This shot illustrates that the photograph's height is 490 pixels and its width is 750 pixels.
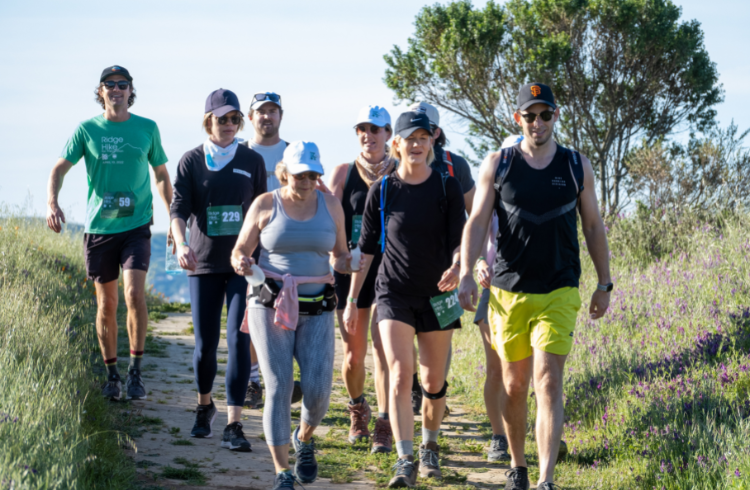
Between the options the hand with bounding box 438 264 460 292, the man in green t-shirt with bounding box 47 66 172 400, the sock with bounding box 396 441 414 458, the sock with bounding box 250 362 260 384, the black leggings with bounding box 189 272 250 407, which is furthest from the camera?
the sock with bounding box 250 362 260 384

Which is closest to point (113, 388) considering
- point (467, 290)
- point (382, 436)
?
point (382, 436)

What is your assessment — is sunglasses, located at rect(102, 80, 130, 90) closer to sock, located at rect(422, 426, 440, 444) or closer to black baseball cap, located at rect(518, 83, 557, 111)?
black baseball cap, located at rect(518, 83, 557, 111)

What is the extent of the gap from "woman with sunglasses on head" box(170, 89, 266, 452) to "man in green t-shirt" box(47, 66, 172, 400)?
1.01 metres

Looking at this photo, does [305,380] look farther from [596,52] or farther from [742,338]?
[596,52]

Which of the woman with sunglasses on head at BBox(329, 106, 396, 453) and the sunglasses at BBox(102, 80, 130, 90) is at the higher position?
the sunglasses at BBox(102, 80, 130, 90)

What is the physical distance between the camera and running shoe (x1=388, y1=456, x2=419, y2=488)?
4742 millimetres

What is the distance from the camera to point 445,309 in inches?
197

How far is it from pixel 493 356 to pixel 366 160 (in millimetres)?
1764

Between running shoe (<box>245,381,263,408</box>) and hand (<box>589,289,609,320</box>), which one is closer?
hand (<box>589,289,609,320</box>)

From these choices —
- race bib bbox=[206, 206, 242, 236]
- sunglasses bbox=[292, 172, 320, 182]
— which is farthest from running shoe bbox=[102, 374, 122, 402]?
sunglasses bbox=[292, 172, 320, 182]

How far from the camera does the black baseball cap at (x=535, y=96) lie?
4.61 meters

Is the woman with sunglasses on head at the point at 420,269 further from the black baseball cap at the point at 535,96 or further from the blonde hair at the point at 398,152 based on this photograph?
the black baseball cap at the point at 535,96

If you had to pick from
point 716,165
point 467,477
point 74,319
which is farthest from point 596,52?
point 467,477

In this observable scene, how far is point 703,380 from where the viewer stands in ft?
18.3
